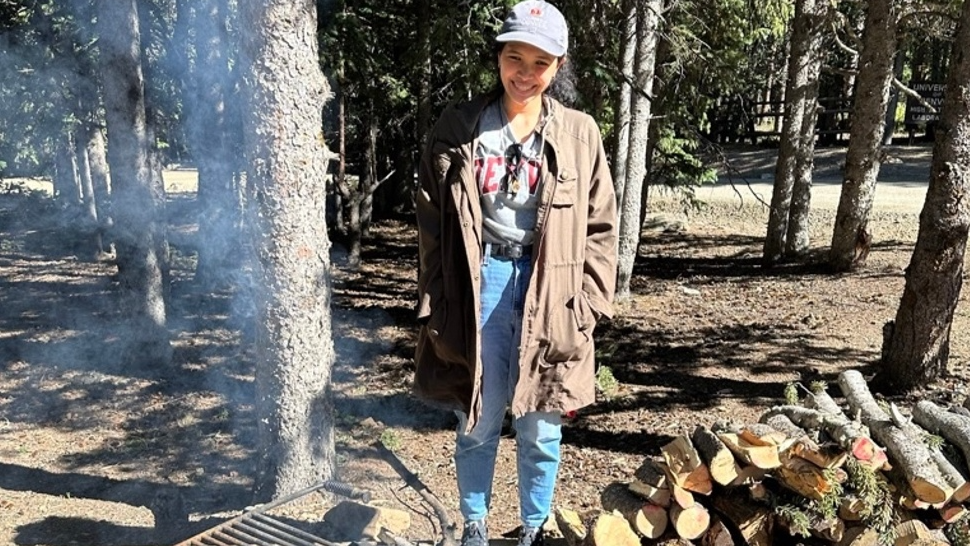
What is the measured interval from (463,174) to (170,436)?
4418 millimetres

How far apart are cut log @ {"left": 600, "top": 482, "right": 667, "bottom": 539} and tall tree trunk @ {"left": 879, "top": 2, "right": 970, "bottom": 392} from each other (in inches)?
138

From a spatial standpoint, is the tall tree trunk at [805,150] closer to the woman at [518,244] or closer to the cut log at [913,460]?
the cut log at [913,460]

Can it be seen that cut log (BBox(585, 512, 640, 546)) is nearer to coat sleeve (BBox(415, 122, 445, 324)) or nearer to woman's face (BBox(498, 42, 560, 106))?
coat sleeve (BBox(415, 122, 445, 324))

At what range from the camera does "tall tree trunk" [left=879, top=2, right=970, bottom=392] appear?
5.44 m

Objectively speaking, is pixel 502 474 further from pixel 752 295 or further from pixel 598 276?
pixel 752 295

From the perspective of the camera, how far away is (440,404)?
2.78m

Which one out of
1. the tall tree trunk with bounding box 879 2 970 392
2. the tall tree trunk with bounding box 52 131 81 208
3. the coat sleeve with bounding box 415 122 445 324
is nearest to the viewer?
the coat sleeve with bounding box 415 122 445 324

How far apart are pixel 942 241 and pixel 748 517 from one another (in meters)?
3.41

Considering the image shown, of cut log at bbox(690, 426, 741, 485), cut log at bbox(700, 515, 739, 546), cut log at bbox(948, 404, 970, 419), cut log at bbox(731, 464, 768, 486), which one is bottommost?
cut log at bbox(700, 515, 739, 546)

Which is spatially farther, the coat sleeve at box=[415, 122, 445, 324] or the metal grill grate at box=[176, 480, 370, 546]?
the metal grill grate at box=[176, 480, 370, 546]

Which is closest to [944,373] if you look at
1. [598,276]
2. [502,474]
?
[502,474]

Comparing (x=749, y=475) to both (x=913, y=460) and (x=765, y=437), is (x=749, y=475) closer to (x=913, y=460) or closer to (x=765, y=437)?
(x=765, y=437)

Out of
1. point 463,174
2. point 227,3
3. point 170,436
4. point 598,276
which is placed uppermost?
point 227,3

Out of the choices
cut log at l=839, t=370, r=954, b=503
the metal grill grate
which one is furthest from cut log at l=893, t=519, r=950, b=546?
the metal grill grate
